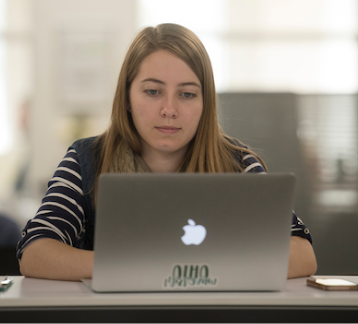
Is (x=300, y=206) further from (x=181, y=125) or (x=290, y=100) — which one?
(x=181, y=125)

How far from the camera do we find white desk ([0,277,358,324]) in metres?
0.82

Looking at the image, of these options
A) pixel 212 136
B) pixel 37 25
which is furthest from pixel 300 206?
pixel 37 25

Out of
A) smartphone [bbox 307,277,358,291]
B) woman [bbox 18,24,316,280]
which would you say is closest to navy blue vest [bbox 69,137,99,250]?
woman [bbox 18,24,316,280]

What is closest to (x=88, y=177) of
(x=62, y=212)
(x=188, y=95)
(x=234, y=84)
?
(x=62, y=212)

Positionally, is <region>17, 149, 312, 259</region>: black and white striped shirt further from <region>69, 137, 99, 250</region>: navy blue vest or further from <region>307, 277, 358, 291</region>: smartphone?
<region>307, 277, 358, 291</region>: smartphone

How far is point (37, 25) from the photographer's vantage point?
3.44m

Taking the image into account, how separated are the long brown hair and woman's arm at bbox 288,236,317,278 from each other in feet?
1.24

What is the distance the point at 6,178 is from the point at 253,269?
2.90m

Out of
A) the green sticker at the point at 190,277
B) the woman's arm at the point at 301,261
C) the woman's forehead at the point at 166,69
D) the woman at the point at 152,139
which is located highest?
the woman's forehead at the point at 166,69

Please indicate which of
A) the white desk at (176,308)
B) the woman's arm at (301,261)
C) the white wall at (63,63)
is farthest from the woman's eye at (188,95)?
the white wall at (63,63)

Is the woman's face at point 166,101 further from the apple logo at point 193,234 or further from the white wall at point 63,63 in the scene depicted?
the white wall at point 63,63

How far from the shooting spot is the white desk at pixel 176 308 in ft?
2.68

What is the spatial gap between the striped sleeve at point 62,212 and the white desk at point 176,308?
1.36 ft

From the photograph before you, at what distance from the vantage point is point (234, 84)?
11.0ft
